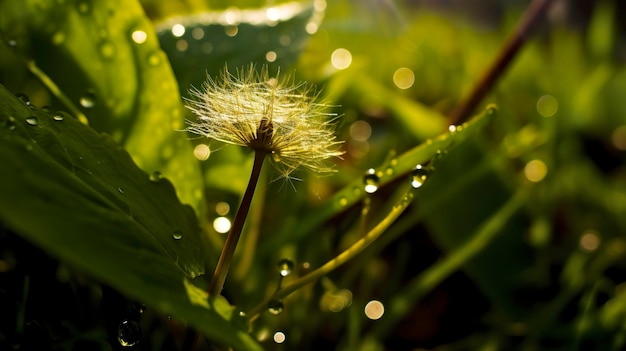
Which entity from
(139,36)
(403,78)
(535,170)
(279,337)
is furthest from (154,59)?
(403,78)

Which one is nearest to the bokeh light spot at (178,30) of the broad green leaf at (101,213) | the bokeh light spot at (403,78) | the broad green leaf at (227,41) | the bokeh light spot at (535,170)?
the broad green leaf at (227,41)

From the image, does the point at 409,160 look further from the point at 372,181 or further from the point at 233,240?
the point at 233,240

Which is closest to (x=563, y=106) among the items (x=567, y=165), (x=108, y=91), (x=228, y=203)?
(x=567, y=165)

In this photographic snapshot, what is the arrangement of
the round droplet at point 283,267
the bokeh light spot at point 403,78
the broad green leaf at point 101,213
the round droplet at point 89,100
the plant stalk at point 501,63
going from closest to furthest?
the broad green leaf at point 101,213, the round droplet at point 283,267, the round droplet at point 89,100, the plant stalk at point 501,63, the bokeh light spot at point 403,78

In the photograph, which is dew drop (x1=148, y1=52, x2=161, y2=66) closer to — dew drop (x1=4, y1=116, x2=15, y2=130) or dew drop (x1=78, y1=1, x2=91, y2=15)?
dew drop (x1=78, y1=1, x2=91, y2=15)

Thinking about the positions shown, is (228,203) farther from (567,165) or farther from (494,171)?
(567,165)

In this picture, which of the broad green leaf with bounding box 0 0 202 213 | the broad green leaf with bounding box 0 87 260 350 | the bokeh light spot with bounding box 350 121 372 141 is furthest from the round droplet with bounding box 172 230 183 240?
the bokeh light spot with bounding box 350 121 372 141

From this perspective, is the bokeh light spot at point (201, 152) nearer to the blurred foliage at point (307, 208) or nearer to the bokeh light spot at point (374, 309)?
the blurred foliage at point (307, 208)
